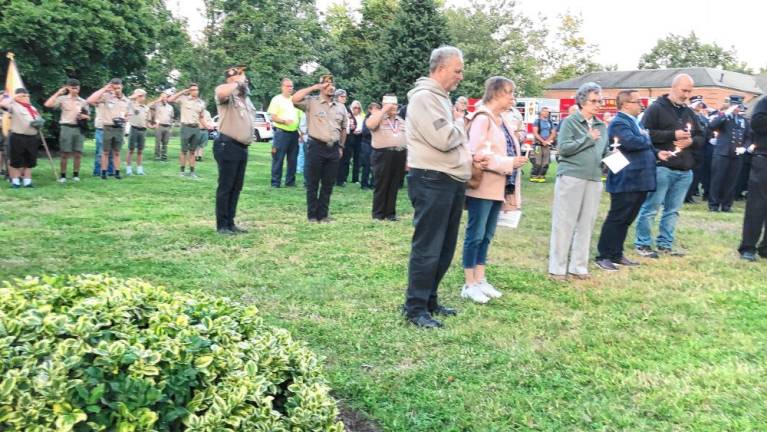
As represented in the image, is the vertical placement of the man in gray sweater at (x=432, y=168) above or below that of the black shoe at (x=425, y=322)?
above

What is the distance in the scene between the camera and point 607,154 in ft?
25.5

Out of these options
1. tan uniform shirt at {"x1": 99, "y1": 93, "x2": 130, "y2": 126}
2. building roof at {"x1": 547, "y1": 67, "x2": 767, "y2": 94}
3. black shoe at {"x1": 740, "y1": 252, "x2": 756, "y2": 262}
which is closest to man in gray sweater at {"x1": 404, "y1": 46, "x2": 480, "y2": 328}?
black shoe at {"x1": 740, "y1": 252, "x2": 756, "y2": 262}

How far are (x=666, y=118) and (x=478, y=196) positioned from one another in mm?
3648

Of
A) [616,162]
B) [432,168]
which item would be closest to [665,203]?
[616,162]

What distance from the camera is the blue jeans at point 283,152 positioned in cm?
1441

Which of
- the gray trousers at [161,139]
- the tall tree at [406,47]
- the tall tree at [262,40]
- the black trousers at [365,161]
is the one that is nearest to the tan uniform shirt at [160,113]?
the gray trousers at [161,139]

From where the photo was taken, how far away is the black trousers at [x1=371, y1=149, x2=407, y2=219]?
413 inches

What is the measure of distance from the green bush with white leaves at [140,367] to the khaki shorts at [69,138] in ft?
37.4

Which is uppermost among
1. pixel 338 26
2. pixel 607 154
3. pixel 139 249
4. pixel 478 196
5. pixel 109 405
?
pixel 338 26

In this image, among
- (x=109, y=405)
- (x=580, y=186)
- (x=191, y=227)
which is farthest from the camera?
(x=191, y=227)

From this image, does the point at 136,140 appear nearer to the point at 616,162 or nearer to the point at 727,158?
the point at 616,162

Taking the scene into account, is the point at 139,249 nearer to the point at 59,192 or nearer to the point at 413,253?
the point at 413,253

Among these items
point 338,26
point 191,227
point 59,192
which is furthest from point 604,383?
point 338,26

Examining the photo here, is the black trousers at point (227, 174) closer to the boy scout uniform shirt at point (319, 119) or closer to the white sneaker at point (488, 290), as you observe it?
the boy scout uniform shirt at point (319, 119)
